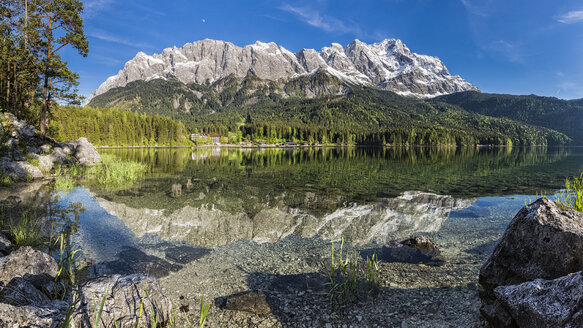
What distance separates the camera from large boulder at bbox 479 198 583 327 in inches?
226

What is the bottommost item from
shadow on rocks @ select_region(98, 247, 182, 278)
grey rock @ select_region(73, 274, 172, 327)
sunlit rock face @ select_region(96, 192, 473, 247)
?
shadow on rocks @ select_region(98, 247, 182, 278)

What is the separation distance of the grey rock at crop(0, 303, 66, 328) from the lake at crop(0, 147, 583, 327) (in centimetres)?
337

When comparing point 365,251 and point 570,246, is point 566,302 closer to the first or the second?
point 570,246

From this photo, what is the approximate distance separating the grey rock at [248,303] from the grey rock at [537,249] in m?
6.52

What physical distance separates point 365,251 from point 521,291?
8.06m

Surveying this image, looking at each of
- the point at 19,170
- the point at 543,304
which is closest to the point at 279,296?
the point at 543,304

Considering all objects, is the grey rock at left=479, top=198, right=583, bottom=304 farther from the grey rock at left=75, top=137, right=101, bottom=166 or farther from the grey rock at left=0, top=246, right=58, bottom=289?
the grey rock at left=75, top=137, right=101, bottom=166

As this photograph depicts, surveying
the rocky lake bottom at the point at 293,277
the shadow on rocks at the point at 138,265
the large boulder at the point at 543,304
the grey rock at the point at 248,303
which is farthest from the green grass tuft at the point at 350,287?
the shadow on rocks at the point at 138,265

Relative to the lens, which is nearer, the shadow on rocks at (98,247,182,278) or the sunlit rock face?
the shadow on rocks at (98,247,182,278)

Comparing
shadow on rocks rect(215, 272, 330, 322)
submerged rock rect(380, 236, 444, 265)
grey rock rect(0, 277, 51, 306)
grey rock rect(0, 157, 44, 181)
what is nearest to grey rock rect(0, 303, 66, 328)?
grey rock rect(0, 277, 51, 306)

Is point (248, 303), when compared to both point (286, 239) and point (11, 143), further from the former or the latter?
point (11, 143)

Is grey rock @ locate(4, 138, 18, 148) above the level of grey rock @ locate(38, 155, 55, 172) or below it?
above

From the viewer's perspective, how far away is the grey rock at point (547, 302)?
4.13 m

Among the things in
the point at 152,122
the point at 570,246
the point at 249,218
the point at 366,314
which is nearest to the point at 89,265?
the point at 249,218
